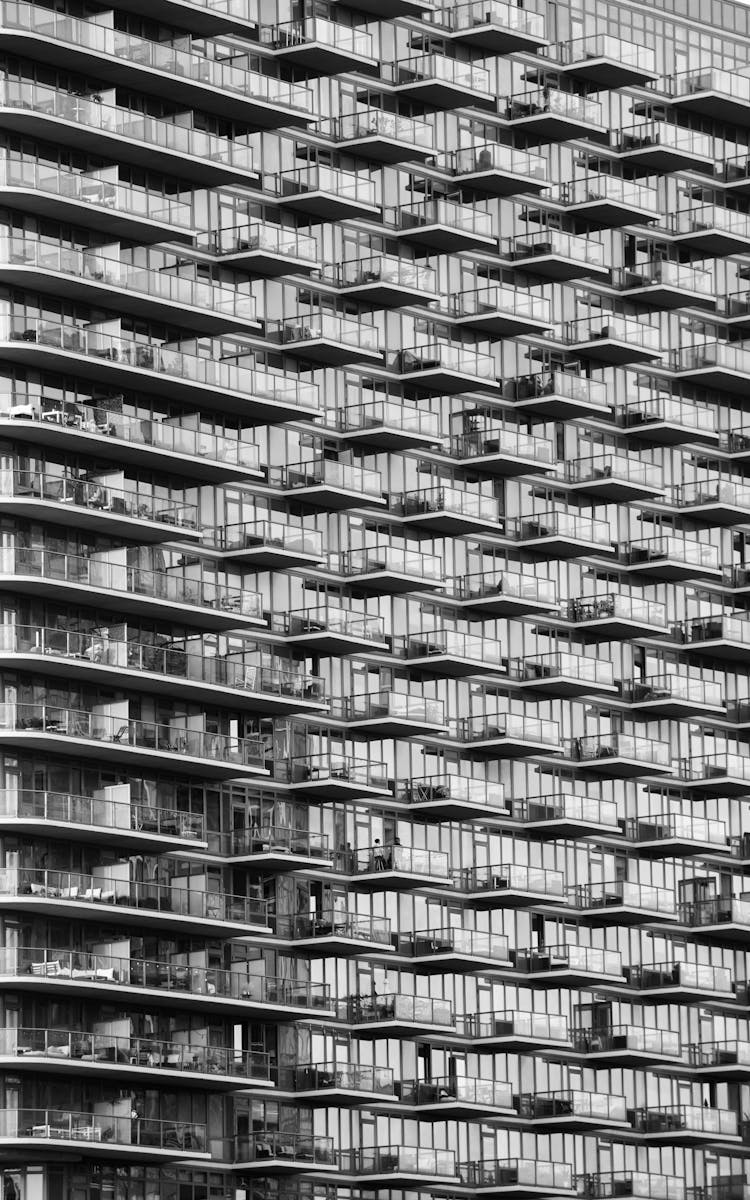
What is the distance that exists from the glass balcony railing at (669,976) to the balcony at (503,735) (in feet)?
27.3

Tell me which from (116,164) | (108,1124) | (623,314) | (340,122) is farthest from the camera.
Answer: (623,314)

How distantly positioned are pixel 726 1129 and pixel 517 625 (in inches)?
674

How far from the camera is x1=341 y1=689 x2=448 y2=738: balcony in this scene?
105m

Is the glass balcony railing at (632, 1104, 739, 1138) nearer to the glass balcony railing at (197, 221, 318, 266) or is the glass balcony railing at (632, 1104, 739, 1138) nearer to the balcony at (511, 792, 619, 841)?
the balcony at (511, 792, 619, 841)

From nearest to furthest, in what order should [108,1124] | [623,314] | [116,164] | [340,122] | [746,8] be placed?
[108,1124] < [116,164] < [340,122] < [623,314] < [746,8]

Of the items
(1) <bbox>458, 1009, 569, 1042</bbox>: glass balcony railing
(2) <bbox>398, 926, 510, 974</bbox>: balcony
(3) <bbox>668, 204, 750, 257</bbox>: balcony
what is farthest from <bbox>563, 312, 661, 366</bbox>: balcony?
(1) <bbox>458, 1009, 569, 1042</bbox>: glass balcony railing

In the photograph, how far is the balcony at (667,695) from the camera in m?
116

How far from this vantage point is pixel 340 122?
4286 inches

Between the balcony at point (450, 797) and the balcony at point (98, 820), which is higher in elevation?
the balcony at point (450, 797)

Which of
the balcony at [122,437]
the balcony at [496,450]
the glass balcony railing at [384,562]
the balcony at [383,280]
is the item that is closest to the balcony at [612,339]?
the balcony at [496,450]

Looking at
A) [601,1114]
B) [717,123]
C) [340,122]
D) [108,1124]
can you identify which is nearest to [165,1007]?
[108,1124]

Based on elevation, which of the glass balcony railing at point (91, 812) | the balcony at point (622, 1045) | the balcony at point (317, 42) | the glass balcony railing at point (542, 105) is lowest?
the balcony at point (622, 1045)

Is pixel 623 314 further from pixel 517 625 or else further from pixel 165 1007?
pixel 165 1007

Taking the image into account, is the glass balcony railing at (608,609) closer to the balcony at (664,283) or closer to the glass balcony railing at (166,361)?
the balcony at (664,283)
